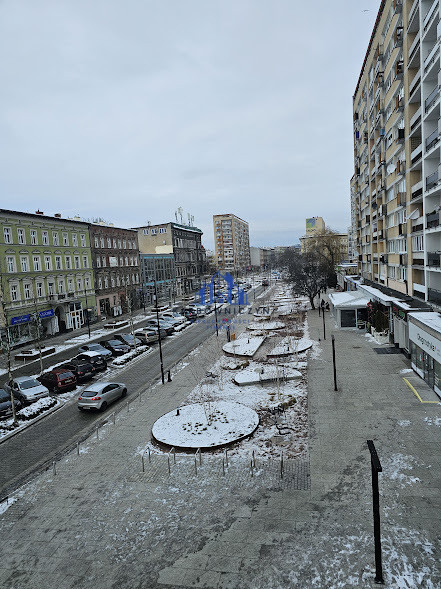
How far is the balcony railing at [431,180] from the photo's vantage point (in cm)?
1968

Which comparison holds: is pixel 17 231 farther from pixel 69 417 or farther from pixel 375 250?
pixel 375 250

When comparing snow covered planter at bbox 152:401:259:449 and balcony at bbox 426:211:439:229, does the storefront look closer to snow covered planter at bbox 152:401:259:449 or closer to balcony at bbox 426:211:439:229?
balcony at bbox 426:211:439:229

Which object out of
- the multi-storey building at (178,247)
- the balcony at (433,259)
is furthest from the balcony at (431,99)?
the multi-storey building at (178,247)

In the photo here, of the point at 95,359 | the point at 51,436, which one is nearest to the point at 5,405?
the point at 51,436

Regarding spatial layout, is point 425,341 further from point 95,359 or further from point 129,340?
point 129,340

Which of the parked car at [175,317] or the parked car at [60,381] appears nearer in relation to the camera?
the parked car at [60,381]

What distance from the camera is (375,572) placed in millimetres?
7457

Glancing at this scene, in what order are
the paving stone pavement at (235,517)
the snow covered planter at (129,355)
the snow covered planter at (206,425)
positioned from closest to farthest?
1. the paving stone pavement at (235,517)
2. the snow covered planter at (206,425)
3. the snow covered planter at (129,355)

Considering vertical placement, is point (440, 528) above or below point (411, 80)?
below

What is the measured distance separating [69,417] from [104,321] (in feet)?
101

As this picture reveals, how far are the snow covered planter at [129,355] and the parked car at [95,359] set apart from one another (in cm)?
104

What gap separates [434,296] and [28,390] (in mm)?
22508

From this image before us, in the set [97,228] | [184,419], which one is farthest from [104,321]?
[184,419]

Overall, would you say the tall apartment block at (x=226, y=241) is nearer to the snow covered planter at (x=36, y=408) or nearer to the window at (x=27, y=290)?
the window at (x=27, y=290)
